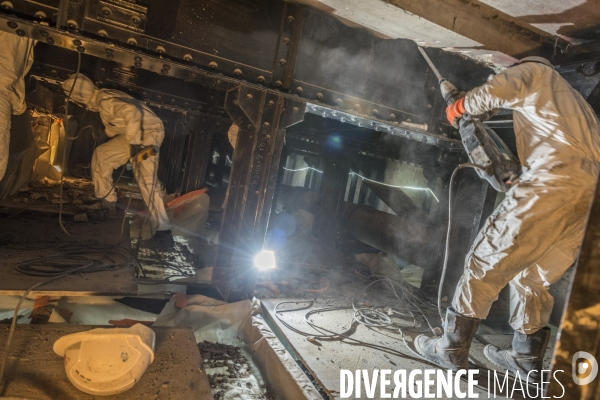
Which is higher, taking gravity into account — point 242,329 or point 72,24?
point 72,24

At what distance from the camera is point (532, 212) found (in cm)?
255

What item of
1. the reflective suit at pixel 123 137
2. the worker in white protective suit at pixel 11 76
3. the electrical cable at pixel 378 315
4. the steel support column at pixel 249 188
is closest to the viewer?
the electrical cable at pixel 378 315

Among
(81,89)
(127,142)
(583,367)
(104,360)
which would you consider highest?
(81,89)

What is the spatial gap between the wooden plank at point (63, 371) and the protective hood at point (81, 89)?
3.99 meters

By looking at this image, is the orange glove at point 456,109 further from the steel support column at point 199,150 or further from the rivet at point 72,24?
the steel support column at point 199,150

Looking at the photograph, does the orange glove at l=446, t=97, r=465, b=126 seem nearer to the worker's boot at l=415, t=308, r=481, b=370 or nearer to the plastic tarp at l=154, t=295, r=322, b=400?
the worker's boot at l=415, t=308, r=481, b=370

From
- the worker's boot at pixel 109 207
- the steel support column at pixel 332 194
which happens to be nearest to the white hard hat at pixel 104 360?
the worker's boot at pixel 109 207

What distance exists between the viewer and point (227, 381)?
262cm

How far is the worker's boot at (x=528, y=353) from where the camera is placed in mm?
2844

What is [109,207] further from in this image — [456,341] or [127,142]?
[456,341]

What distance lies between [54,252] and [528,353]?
14.7ft

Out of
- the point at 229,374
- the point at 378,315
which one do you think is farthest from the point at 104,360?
the point at 378,315

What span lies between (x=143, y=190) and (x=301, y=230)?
2.85m

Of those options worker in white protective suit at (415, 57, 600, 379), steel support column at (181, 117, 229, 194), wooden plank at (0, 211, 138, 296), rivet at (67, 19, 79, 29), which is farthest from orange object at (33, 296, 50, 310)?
steel support column at (181, 117, 229, 194)
